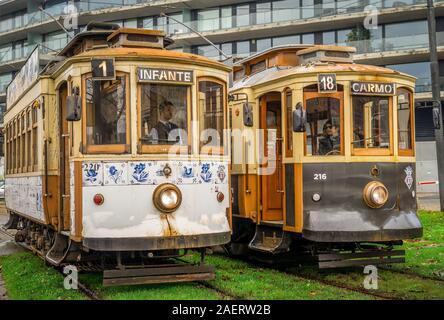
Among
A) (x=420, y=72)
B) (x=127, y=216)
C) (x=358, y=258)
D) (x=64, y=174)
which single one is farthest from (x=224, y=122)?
(x=420, y=72)

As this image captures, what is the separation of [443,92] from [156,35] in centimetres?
3235

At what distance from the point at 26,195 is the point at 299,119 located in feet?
19.8

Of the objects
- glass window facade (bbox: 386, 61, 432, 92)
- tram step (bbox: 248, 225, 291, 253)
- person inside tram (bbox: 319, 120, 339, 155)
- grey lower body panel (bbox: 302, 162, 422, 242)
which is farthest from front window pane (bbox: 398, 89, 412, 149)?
glass window facade (bbox: 386, 61, 432, 92)

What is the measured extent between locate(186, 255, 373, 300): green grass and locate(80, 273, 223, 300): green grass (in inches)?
14.0

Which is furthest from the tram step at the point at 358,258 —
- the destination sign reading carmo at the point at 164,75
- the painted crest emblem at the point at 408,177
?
the destination sign reading carmo at the point at 164,75

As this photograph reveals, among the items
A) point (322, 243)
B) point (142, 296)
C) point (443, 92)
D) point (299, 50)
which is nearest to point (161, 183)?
point (142, 296)

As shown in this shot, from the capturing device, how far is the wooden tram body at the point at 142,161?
919cm

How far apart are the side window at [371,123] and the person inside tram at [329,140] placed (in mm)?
299

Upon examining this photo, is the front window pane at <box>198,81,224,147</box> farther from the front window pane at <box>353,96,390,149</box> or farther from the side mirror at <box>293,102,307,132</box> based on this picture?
the front window pane at <box>353,96,390,149</box>

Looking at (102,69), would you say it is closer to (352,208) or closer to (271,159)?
(271,159)

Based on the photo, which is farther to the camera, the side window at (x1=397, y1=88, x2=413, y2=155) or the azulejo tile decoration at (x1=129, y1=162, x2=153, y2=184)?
the side window at (x1=397, y1=88, x2=413, y2=155)

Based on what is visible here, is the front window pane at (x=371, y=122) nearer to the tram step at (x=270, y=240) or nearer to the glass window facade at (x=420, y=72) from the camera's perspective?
the tram step at (x=270, y=240)

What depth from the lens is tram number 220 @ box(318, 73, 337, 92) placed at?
1073 cm
